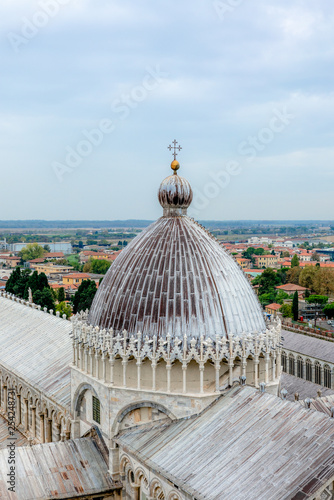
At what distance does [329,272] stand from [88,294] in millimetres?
88638

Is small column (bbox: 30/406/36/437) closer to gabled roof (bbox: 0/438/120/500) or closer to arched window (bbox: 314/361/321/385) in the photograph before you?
gabled roof (bbox: 0/438/120/500)

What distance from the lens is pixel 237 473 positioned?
16703 millimetres

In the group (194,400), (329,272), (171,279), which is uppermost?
(171,279)

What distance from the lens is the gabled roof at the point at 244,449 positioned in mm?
15585

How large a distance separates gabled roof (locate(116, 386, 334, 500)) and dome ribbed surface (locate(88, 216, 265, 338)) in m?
3.10

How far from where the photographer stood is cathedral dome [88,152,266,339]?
21.9 meters

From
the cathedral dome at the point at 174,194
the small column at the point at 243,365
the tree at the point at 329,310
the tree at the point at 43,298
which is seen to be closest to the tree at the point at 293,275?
the tree at the point at 329,310

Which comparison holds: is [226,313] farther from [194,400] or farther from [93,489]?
[93,489]

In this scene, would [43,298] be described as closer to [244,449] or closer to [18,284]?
[18,284]

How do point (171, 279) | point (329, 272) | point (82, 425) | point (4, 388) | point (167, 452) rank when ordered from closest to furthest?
point (167, 452)
point (171, 279)
point (82, 425)
point (4, 388)
point (329, 272)

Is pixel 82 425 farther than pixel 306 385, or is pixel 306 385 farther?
pixel 306 385

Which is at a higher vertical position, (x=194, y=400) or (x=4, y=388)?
(x=194, y=400)

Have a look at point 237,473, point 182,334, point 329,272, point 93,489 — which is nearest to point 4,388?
point 93,489

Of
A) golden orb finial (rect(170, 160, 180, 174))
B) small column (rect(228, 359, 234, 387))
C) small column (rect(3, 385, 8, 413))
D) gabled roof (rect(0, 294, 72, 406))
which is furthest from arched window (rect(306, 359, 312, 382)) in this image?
small column (rect(228, 359, 234, 387))
